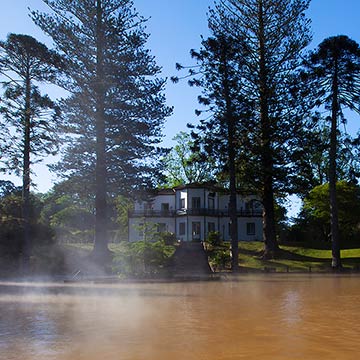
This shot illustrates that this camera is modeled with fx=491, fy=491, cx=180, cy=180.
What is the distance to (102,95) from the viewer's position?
99.9ft

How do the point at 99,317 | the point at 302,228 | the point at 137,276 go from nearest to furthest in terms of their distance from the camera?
the point at 99,317
the point at 137,276
the point at 302,228

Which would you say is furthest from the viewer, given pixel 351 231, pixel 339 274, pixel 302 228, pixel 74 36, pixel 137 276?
pixel 302 228

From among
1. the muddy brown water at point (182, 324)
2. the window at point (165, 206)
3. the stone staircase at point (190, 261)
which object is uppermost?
the window at point (165, 206)

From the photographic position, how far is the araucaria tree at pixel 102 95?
99.5ft

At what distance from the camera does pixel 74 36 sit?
30.2m

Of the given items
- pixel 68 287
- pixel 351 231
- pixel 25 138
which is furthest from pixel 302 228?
pixel 68 287

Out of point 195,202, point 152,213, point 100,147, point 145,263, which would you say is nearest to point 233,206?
point 145,263

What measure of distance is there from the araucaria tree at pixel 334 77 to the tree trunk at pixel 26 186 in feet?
56.1

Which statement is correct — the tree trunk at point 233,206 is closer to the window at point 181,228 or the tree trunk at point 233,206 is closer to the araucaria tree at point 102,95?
the araucaria tree at point 102,95

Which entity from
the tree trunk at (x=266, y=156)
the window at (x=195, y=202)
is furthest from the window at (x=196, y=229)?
the tree trunk at (x=266, y=156)

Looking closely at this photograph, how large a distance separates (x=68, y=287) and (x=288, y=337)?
470 inches

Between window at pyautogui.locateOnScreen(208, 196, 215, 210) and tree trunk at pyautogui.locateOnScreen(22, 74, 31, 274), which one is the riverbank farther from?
window at pyautogui.locateOnScreen(208, 196, 215, 210)

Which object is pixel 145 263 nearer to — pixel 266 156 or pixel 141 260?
pixel 141 260

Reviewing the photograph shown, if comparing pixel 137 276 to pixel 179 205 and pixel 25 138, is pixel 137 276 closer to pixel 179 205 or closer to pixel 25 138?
pixel 25 138
